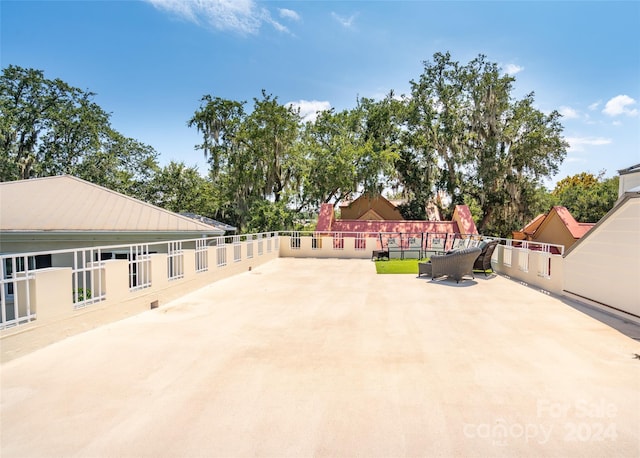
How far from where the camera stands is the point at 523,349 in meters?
4.08

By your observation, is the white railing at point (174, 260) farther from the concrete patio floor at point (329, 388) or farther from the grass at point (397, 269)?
the grass at point (397, 269)

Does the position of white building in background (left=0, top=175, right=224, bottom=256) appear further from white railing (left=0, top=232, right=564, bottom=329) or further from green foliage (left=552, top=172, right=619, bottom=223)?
green foliage (left=552, top=172, right=619, bottom=223)

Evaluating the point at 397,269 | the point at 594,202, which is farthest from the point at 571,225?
the point at 594,202

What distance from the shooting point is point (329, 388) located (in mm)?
3109

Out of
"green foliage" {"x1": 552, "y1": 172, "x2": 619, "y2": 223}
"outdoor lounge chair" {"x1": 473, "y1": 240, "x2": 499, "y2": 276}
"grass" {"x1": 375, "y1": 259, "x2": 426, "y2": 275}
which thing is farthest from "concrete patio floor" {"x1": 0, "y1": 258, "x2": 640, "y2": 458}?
"green foliage" {"x1": 552, "y1": 172, "x2": 619, "y2": 223}

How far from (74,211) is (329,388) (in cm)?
1255

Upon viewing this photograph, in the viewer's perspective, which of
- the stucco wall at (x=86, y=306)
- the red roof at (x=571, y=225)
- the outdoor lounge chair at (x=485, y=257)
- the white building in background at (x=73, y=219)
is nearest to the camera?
the stucco wall at (x=86, y=306)

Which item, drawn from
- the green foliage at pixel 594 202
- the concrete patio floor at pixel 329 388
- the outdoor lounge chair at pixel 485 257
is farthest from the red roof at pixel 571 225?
the concrete patio floor at pixel 329 388

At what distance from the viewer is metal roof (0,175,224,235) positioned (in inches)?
422

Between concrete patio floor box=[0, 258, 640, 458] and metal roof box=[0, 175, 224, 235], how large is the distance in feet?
24.2

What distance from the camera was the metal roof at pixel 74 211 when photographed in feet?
35.1

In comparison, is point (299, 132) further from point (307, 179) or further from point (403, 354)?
point (403, 354)

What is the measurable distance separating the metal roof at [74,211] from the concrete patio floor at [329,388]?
739 centimetres

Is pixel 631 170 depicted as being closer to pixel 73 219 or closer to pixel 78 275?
pixel 78 275
